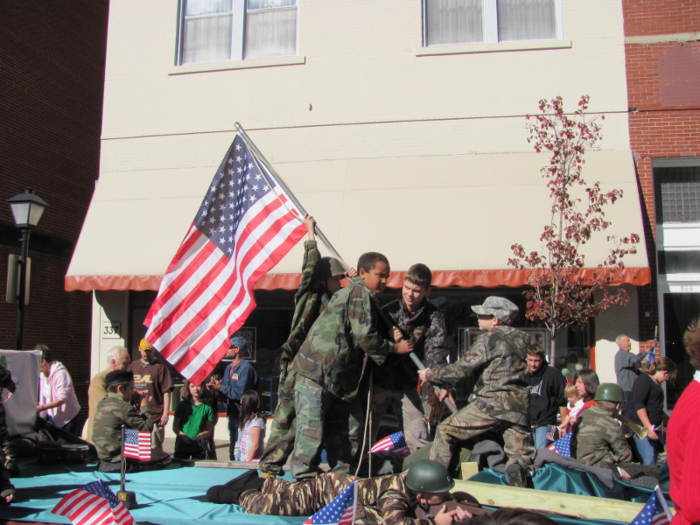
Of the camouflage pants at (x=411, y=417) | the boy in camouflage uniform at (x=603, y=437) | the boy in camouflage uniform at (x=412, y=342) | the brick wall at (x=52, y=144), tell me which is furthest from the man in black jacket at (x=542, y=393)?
the brick wall at (x=52, y=144)

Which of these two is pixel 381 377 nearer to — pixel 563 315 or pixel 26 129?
pixel 563 315

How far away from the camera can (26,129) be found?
53.0 ft

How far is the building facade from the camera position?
9672mm

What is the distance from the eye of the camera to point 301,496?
4.51 meters

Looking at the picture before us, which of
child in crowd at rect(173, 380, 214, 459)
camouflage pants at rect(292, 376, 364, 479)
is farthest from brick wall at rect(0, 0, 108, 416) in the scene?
camouflage pants at rect(292, 376, 364, 479)

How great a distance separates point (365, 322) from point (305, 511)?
1452mm

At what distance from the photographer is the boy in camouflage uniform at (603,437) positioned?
17.5 ft

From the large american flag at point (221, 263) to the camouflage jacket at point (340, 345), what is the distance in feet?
3.48

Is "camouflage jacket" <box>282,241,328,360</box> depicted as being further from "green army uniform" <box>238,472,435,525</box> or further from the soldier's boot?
the soldier's boot

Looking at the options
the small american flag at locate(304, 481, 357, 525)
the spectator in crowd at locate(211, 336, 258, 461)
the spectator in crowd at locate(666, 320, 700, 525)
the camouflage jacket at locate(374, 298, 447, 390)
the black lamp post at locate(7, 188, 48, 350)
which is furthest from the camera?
the black lamp post at locate(7, 188, 48, 350)

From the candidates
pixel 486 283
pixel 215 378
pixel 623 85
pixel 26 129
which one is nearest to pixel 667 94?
pixel 623 85

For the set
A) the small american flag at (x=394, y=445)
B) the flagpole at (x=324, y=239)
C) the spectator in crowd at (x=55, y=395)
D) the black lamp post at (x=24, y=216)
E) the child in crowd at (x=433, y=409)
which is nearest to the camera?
the flagpole at (x=324, y=239)

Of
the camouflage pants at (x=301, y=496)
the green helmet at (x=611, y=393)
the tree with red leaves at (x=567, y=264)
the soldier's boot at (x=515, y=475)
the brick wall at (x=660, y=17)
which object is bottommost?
the camouflage pants at (x=301, y=496)

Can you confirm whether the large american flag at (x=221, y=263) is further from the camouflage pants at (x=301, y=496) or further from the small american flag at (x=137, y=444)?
the camouflage pants at (x=301, y=496)
